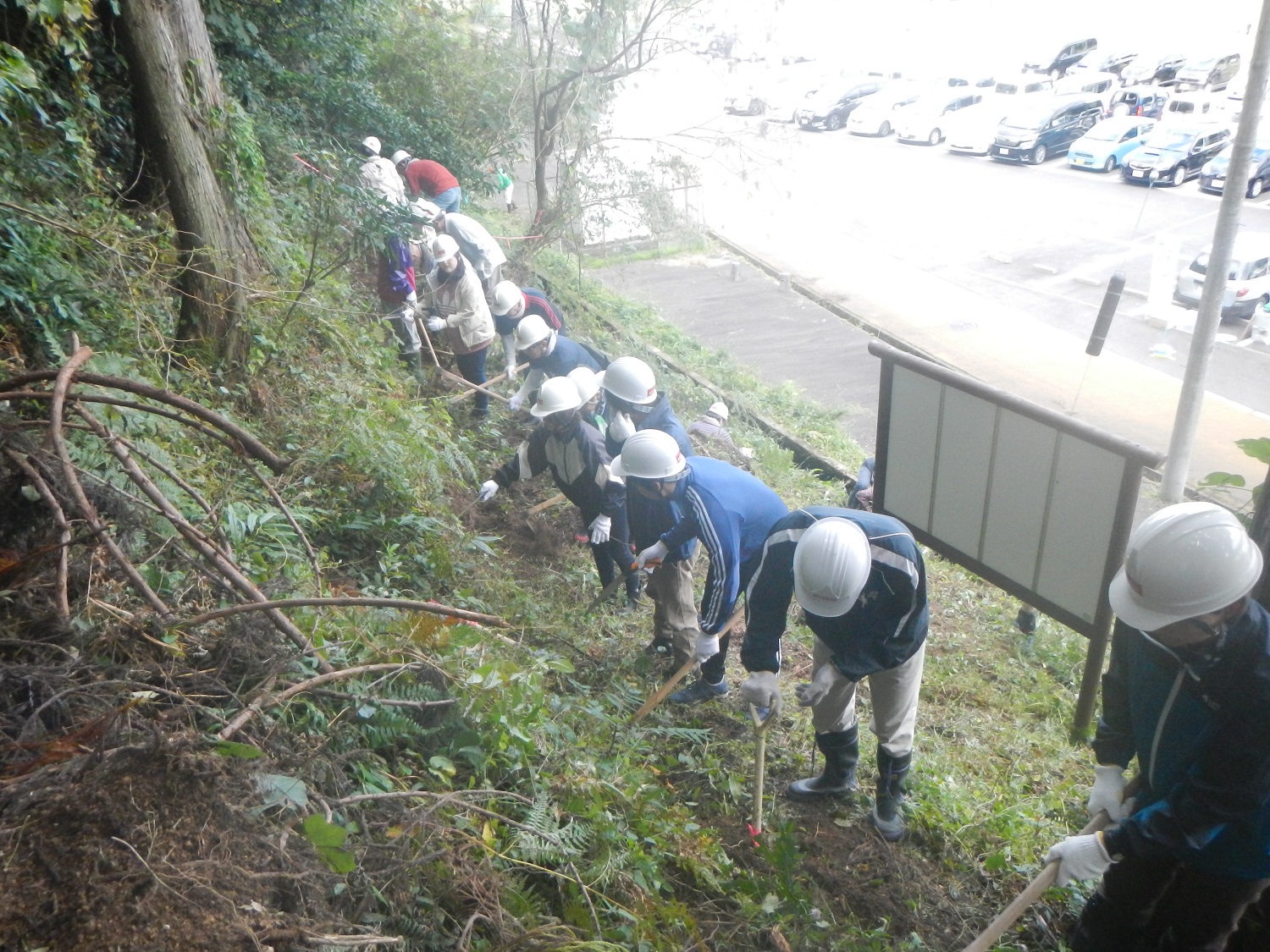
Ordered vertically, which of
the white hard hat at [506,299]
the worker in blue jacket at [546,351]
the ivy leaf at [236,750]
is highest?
the ivy leaf at [236,750]

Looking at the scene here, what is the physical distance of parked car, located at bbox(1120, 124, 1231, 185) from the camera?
15969 millimetres

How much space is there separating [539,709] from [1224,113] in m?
19.1

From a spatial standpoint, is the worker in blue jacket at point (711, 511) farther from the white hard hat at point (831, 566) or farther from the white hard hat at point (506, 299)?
the white hard hat at point (506, 299)

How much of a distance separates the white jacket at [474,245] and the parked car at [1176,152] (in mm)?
14279

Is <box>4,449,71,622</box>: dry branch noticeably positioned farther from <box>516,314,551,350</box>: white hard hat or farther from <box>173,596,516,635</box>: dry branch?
<box>516,314,551,350</box>: white hard hat

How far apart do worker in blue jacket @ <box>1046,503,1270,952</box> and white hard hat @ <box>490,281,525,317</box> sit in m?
5.70

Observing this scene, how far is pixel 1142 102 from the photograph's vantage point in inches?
764

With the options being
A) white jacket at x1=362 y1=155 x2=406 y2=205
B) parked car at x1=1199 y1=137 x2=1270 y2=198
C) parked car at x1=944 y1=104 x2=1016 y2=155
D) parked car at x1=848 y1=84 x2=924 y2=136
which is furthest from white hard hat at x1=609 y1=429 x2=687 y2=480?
parked car at x1=848 y1=84 x2=924 y2=136

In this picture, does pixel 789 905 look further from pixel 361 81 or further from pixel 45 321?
pixel 361 81

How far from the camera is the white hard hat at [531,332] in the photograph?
6738 mm

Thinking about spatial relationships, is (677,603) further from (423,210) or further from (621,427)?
(423,210)

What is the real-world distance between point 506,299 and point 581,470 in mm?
2718

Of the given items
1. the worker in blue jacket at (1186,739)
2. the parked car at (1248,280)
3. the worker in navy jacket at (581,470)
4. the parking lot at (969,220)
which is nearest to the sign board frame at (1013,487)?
the worker in blue jacket at (1186,739)

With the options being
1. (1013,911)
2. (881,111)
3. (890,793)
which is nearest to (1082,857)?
(1013,911)
